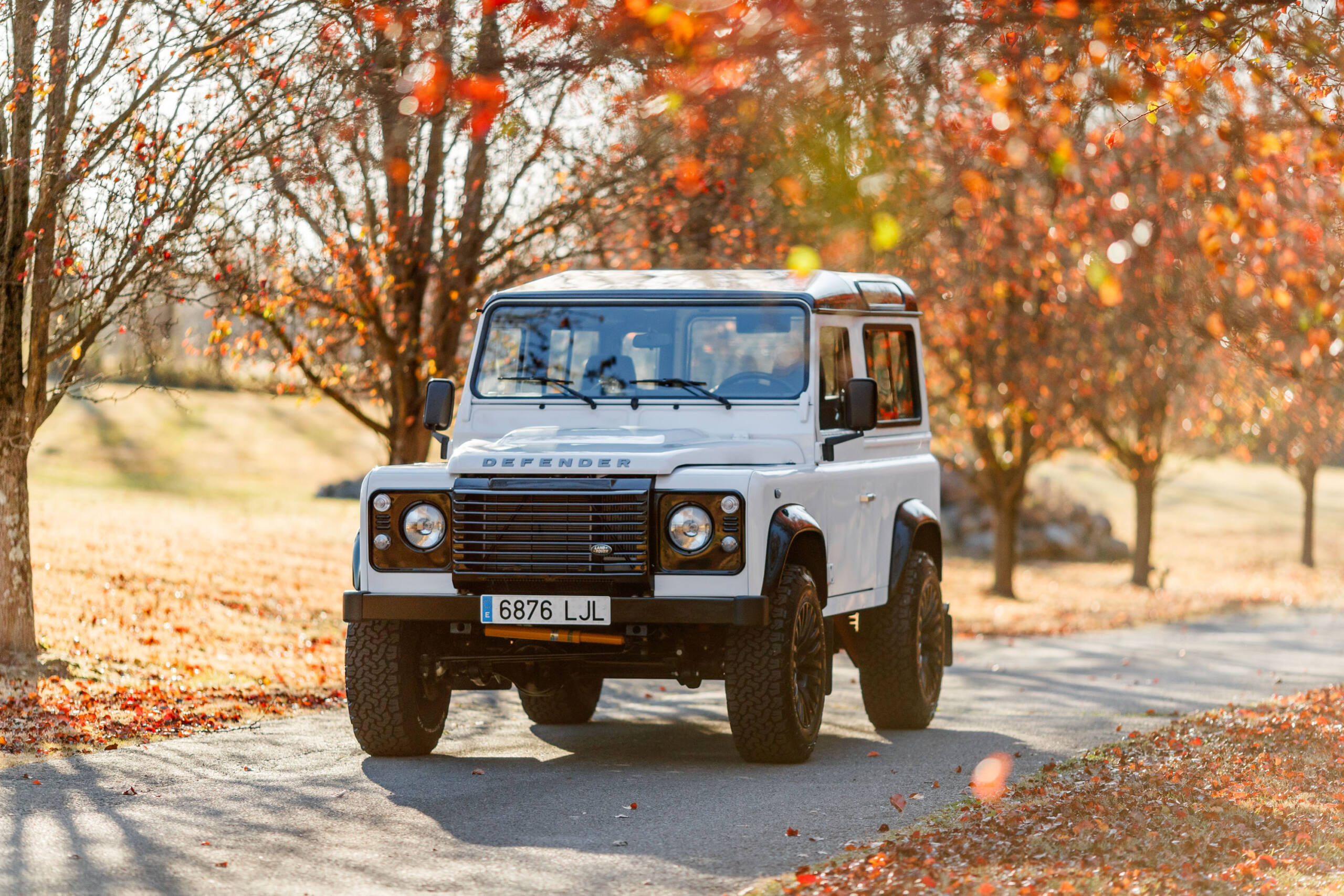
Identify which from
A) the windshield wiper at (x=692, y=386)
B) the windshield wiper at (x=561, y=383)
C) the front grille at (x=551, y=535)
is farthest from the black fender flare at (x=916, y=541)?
the front grille at (x=551, y=535)

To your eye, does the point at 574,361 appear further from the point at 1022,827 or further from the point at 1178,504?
the point at 1178,504

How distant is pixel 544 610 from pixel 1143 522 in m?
24.6

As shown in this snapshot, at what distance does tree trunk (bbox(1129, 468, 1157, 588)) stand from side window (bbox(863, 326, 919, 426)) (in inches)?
800

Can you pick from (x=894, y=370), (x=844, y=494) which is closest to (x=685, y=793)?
(x=844, y=494)

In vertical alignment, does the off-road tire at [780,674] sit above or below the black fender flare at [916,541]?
below

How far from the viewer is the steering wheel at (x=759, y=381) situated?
9.30 metres

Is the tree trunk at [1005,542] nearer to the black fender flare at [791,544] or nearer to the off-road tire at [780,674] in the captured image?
the black fender flare at [791,544]

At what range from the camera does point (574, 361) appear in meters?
9.52

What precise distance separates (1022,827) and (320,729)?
471 cm

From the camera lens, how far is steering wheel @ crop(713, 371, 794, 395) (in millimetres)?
9305

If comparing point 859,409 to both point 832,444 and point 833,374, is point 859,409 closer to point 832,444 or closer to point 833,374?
point 832,444

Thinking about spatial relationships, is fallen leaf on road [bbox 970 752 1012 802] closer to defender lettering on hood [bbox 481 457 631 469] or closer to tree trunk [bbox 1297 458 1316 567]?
defender lettering on hood [bbox 481 457 631 469]

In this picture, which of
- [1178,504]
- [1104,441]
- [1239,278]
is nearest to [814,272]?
[1239,278]

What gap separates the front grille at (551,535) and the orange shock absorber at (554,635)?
20 centimetres
